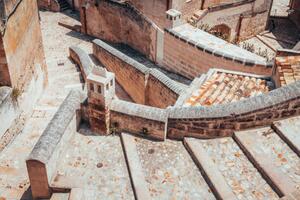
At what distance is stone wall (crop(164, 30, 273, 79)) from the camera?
1352 cm

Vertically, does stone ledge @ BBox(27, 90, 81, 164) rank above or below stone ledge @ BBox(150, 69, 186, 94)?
above

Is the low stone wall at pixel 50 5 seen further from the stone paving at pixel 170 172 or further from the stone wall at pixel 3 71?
the stone paving at pixel 170 172

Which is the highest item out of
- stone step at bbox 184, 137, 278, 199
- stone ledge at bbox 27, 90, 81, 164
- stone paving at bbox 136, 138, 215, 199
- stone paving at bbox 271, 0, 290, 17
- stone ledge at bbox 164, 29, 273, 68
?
stone ledge at bbox 27, 90, 81, 164

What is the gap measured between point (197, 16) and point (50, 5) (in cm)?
1056

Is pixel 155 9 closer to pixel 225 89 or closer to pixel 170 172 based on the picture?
pixel 225 89

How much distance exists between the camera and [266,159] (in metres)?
8.28

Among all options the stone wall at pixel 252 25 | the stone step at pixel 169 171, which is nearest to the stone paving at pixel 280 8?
the stone wall at pixel 252 25

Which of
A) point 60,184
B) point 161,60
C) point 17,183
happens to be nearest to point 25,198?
point 17,183

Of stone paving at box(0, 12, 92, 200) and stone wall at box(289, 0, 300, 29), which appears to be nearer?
stone paving at box(0, 12, 92, 200)

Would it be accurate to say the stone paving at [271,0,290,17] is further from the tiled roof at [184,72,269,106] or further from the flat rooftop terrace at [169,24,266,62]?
the tiled roof at [184,72,269,106]

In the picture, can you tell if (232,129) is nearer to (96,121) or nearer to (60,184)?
(96,121)

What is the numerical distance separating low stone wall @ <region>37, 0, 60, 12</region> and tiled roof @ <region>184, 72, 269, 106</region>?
15072mm

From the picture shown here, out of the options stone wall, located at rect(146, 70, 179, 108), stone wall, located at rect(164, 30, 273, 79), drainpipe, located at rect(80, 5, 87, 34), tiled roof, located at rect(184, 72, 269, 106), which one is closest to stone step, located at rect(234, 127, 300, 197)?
tiled roof, located at rect(184, 72, 269, 106)

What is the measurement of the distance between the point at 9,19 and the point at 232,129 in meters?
7.07
